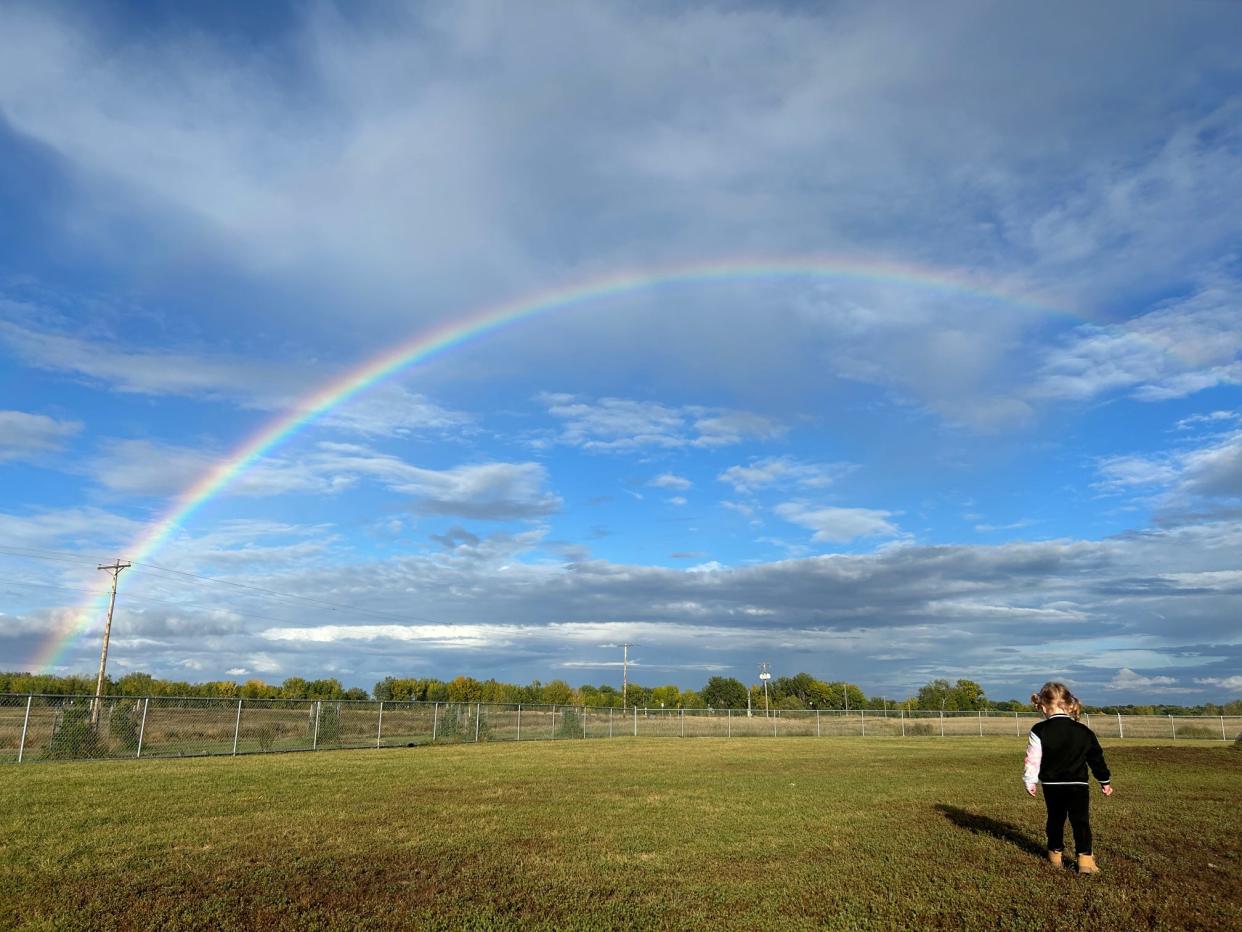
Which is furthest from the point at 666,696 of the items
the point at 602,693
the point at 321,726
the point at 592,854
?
the point at 592,854

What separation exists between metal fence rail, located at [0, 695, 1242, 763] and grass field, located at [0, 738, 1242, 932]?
7.09 m

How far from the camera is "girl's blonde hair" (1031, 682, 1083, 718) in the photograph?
821 centimetres

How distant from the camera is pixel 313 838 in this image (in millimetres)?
9594

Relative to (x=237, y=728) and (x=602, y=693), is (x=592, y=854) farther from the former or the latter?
(x=602, y=693)

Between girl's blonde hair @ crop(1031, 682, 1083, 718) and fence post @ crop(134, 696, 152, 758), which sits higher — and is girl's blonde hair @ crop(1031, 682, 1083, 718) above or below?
above

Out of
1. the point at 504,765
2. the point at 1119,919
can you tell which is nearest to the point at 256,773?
the point at 504,765

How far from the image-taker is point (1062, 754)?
7891mm

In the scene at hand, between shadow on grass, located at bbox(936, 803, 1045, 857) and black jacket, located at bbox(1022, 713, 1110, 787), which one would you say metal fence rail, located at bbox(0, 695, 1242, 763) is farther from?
black jacket, located at bbox(1022, 713, 1110, 787)

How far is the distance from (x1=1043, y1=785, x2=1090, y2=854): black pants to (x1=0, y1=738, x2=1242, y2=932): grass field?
36 centimetres

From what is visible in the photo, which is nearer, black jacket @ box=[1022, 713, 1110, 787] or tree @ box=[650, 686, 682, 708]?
black jacket @ box=[1022, 713, 1110, 787]

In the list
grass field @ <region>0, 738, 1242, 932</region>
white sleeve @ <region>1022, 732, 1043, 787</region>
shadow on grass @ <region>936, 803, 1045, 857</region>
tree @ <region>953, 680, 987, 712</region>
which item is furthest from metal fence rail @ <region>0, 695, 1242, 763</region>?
tree @ <region>953, 680, 987, 712</region>

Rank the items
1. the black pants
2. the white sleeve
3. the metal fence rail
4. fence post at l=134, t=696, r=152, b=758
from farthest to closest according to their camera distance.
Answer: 1. fence post at l=134, t=696, r=152, b=758
2. the metal fence rail
3. the white sleeve
4. the black pants

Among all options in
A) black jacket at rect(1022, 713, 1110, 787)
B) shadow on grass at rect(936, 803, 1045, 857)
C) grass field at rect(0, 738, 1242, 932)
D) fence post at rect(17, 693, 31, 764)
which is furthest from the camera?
fence post at rect(17, 693, 31, 764)

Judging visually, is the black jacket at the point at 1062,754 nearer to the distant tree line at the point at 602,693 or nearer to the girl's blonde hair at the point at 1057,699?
the girl's blonde hair at the point at 1057,699
